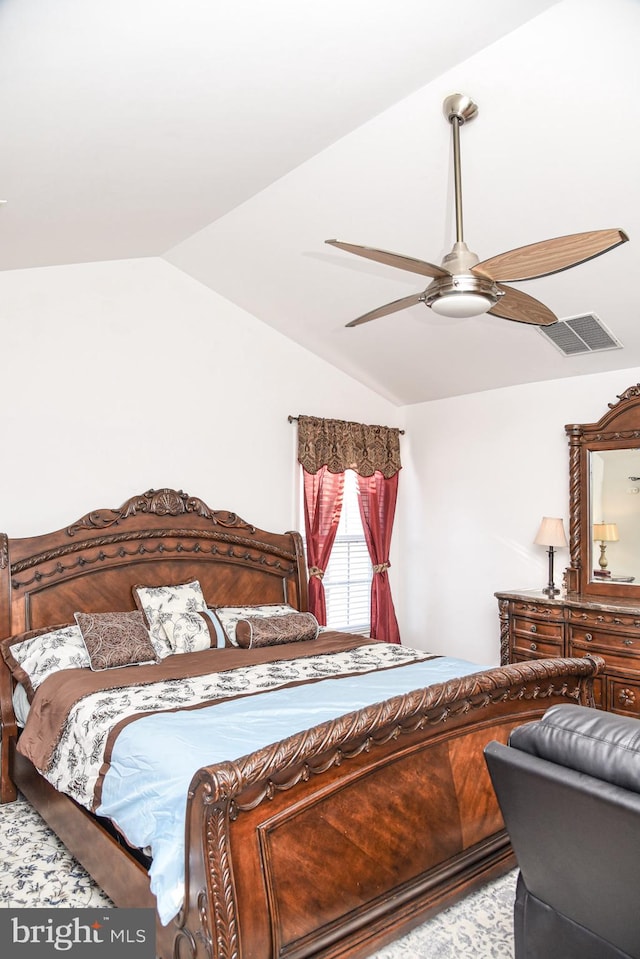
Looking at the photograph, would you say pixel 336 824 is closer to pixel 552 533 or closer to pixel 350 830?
pixel 350 830

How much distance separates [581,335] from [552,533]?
4.49ft

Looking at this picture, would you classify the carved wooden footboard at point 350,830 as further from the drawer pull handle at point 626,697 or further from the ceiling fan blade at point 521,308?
the ceiling fan blade at point 521,308

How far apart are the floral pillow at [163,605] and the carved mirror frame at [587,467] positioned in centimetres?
265

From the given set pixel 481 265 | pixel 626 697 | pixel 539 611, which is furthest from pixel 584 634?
pixel 481 265

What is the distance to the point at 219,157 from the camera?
9.68ft

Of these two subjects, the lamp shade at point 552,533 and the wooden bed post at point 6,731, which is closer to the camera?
the wooden bed post at point 6,731

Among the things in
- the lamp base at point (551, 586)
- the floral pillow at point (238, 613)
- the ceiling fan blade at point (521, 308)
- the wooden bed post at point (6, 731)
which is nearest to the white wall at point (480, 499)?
the lamp base at point (551, 586)

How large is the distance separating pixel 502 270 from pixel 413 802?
198 cm

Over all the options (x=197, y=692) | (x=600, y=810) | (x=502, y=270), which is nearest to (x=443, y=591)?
(x=197, y=692)

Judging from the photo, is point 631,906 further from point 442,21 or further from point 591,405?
point 591,405

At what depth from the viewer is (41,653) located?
3.37 m

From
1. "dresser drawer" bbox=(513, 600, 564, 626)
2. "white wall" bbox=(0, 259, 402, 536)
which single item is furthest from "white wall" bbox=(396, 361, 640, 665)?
"white wall" bbox=(0, 259, 402, 536)

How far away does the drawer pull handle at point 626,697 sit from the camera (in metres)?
3.85

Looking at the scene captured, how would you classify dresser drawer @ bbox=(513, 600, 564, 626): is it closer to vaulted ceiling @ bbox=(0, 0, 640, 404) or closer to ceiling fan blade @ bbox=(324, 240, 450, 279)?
vaulted ceiling @ bbox=(0, 0, 640, 404)
